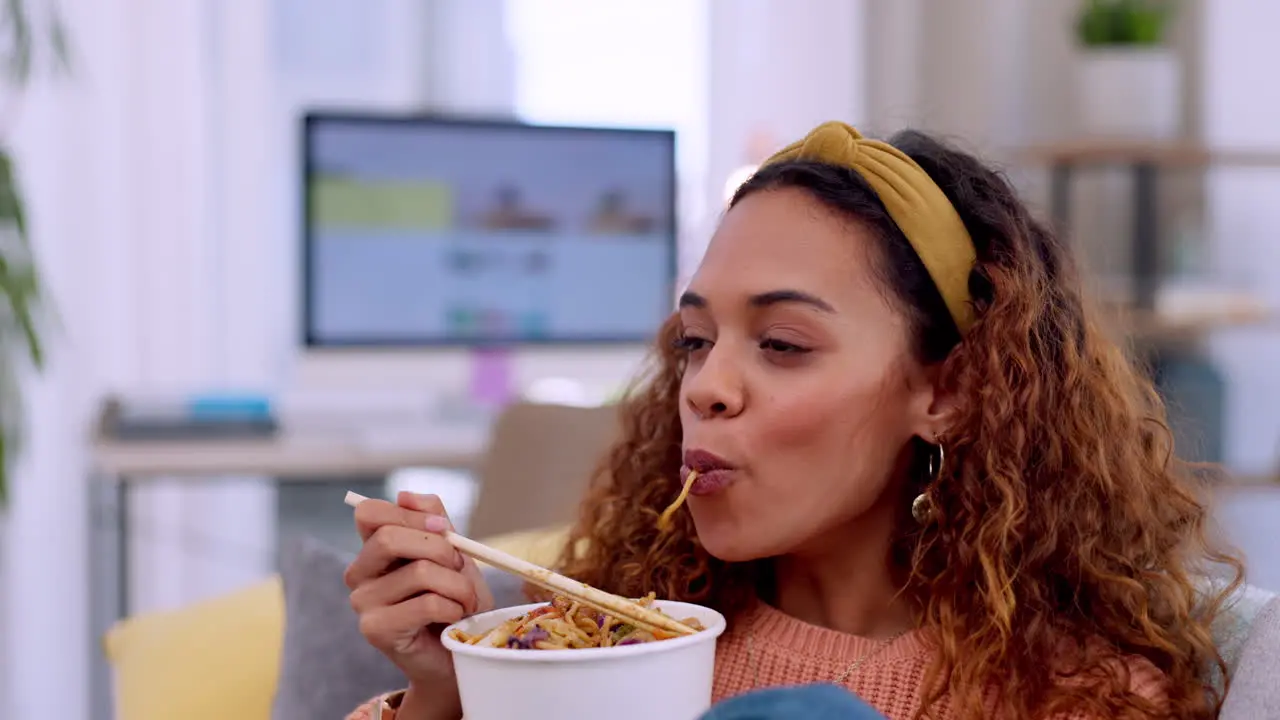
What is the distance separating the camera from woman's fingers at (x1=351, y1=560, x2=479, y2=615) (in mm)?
936

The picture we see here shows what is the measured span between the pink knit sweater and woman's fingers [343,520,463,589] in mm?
167

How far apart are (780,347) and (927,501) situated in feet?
0.61

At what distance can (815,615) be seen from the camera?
1.17 metres

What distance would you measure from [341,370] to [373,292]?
0.55 ft

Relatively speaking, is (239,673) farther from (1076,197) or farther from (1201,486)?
(1076,197)

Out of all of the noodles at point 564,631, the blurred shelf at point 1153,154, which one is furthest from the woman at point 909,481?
the blurred shelf at point 1153,154

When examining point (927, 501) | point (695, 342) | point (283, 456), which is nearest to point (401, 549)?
point (695, 342)

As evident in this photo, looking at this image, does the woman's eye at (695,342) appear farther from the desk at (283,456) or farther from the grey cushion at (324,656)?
the desk at (283,456)

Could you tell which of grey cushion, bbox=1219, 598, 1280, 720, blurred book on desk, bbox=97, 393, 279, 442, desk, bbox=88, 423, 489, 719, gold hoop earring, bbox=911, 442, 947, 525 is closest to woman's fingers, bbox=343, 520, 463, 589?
gold hoop earring, bbox=911, 442, 947, 525

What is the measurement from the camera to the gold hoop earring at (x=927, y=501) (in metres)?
1.12

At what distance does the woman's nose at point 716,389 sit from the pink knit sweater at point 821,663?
Answer: 0.74ft

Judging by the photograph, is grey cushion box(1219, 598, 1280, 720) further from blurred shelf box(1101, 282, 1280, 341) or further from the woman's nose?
blurred shelf box(1101, 282, 1280, 341)

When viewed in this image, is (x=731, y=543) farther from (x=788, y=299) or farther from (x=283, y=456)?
(x=283, y=456)

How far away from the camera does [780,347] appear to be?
1048mm
